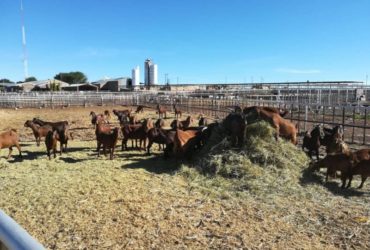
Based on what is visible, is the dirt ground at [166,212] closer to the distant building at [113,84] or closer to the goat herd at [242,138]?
the goat herd at [242,138]

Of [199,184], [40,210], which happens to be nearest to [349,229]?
[199,184]

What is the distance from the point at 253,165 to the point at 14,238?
7151 millimetres

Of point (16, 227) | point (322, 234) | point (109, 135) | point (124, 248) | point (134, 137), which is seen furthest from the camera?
point (134, 137)

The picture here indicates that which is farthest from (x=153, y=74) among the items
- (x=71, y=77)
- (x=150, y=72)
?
(x=71, y=77)

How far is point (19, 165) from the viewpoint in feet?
31.7

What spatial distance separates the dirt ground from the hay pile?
1.04 ft

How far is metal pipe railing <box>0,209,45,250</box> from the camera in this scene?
1.60m

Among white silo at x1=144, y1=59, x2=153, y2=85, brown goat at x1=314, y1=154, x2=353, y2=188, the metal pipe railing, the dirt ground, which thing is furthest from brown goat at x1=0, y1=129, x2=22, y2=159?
white silo at x1=144, y1=59, x2=153, y2=85

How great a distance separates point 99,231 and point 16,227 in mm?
4008

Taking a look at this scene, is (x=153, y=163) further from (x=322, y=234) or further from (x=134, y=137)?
(x=322, y=234)

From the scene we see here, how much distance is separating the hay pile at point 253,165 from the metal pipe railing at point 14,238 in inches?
230

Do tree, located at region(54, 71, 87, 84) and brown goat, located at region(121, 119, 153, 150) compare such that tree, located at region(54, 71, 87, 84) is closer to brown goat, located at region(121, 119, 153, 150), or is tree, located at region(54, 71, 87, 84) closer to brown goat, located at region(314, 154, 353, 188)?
brown goat, located at region(121, 119, 153, 150)

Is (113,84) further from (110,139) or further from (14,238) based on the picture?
(14,238)

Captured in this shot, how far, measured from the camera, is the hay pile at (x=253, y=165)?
7762 millimetres
